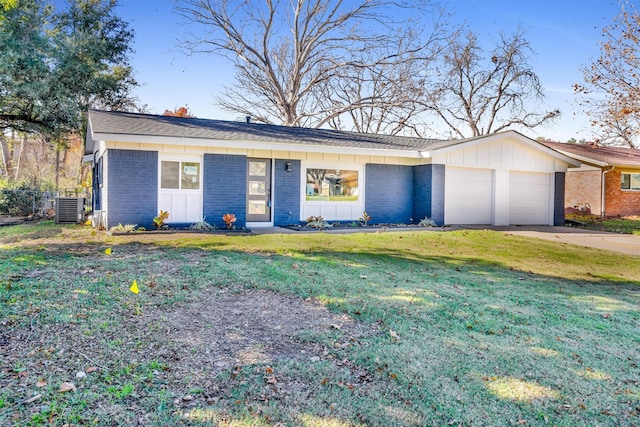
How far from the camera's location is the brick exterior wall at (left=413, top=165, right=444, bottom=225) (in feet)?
45.6

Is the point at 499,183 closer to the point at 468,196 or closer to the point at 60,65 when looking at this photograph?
the point at 468,196

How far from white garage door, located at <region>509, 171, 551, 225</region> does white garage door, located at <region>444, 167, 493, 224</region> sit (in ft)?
3.25

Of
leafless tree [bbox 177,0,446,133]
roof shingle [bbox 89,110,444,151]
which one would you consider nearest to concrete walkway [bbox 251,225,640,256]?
roof shingle [bbox 89,110,444,151]

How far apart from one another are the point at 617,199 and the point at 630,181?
5.27 feet

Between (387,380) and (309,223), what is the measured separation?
9.97 metres

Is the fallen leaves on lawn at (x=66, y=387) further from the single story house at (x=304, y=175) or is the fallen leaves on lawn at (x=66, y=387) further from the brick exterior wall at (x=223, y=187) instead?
the brick exterior wall at (x=223, y=187)

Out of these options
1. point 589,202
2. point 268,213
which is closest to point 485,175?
point 268,213

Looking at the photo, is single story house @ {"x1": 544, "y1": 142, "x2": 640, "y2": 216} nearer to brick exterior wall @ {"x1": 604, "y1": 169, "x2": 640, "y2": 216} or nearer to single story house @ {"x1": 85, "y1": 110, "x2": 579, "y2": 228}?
brick exterior wall @ {"x1": 604, "y1": 169, "x2": 640, "y2": 216}

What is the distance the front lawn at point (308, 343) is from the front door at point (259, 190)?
5.72 metres

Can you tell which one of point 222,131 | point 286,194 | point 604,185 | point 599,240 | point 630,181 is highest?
point 222,131

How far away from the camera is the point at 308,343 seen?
150 inches

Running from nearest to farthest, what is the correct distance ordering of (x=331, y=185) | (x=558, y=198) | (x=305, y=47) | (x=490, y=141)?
(x=331, y=185)
(x=490, y=141)
(x=558, y=198)
(x=305, y=47)

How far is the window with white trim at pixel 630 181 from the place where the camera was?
21038 millimetres

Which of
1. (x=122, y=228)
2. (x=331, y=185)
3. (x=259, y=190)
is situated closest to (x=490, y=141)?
(x=331, y=185)
